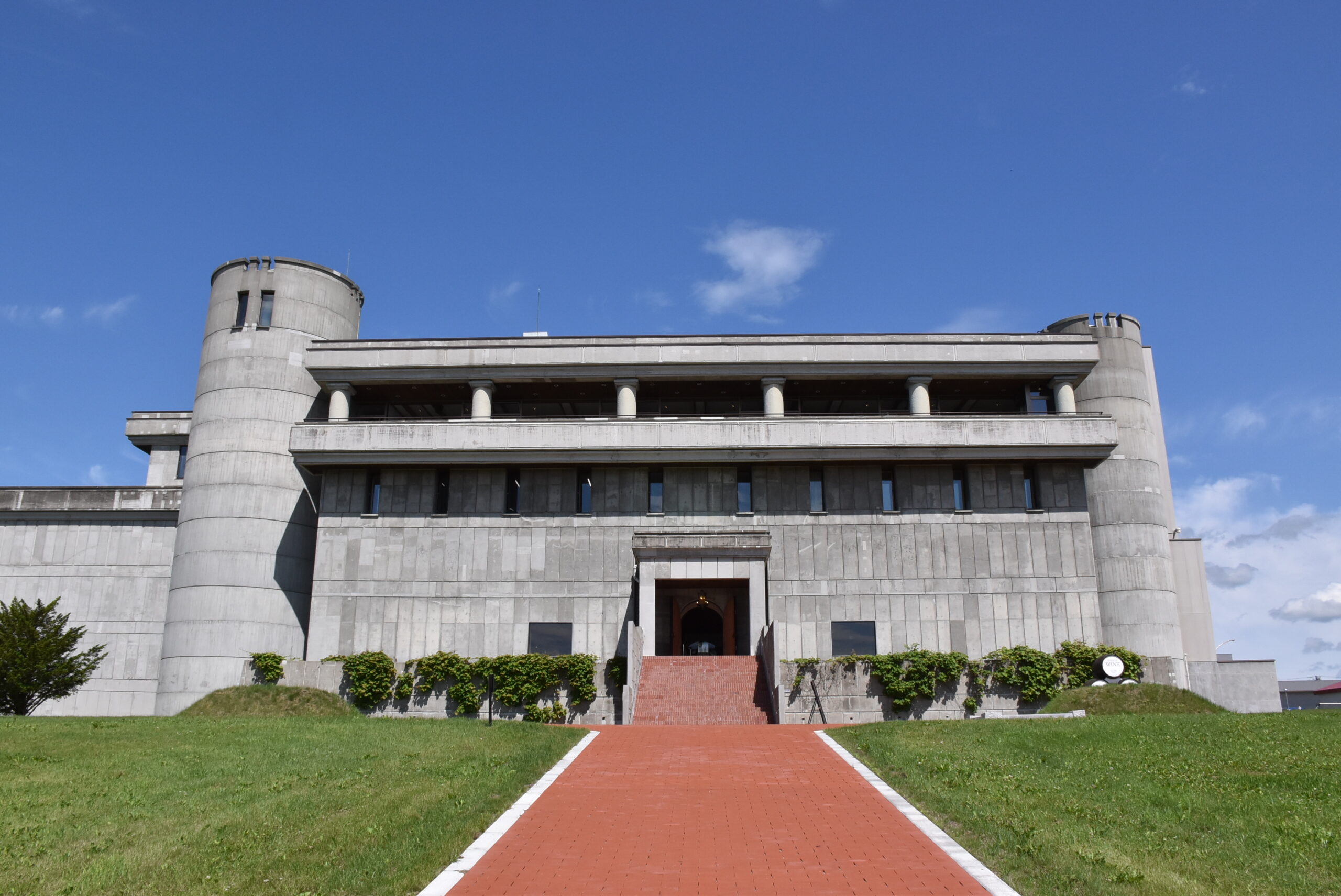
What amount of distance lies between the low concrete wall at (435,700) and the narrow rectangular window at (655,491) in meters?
6.37

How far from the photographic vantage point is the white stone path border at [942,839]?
32.3 ft

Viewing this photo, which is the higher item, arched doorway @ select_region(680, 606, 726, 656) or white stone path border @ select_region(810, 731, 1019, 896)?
arched doorway @ select_region(680, 606, 726, 656)

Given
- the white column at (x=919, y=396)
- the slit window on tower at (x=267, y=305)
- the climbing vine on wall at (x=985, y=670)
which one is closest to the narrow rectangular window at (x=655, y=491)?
the climbing vine on wall at (x=985, y=670)

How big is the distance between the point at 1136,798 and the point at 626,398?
2704 centimetres

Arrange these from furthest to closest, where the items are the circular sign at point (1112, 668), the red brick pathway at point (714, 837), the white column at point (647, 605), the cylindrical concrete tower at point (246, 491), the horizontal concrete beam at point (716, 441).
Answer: the cylindrical concrete tower at point (246, 491) → the horizontal concrete beam at point (716, 441) → the white column at point (647, 605) → the circular sign at point (1112, 668) → the red brick pathway at point (714, 837)

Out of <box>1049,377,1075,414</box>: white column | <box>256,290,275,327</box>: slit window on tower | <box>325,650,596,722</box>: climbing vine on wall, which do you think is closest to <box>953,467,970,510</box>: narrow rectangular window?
<box>1049,377,1075,414</box>: white column

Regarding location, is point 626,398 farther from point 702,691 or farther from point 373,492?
point 702,691

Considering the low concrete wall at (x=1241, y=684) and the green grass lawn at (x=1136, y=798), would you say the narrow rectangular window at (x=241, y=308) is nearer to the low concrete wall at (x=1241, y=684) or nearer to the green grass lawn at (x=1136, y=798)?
the green grass lawn at (x=1136, y=798)

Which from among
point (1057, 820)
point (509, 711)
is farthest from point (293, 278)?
point (1057, 820)

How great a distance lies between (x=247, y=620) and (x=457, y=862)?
1166 inches

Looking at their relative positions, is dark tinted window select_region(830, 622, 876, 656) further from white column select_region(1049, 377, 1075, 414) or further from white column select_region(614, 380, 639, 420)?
white column select_region(1049, 377, 1075, 414)

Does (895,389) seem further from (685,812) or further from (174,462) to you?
(174,462)

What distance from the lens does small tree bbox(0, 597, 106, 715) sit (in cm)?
3150

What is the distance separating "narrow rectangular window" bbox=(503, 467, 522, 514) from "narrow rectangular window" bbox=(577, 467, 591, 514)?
2.20m
